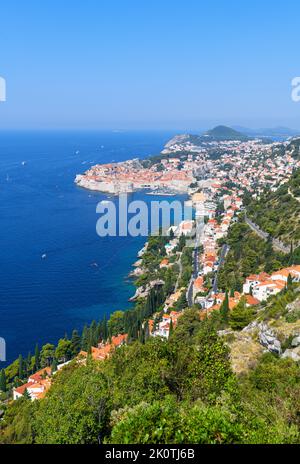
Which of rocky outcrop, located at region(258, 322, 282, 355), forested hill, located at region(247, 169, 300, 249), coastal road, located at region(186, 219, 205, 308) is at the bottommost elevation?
coastal road, located at region(186, 219, 205, 308)

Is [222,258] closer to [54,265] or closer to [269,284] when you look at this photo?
[269,284]

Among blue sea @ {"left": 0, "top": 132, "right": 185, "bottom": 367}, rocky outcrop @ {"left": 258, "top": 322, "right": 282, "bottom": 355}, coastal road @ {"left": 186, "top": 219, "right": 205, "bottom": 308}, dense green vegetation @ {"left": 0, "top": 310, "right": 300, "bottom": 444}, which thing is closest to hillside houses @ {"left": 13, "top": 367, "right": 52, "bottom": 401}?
blue sea @ {"left": 0, "top": 132, "right": 185, "bottom": 367}

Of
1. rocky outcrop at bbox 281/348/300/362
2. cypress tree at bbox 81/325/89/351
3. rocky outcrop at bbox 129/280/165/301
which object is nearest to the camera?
rocky outcrop at bbox 281/348/300/362

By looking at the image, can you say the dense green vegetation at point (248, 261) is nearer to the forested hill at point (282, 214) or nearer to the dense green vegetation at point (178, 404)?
the forested hill at point (282, 214)

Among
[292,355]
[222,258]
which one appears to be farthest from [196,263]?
[292,355]

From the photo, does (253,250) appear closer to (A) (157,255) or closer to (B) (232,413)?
(A) (157,255)

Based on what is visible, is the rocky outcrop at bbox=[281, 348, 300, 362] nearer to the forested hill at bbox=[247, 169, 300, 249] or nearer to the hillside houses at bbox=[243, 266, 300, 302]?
the hillside houses at bbox=[243, 266, 300, 302]

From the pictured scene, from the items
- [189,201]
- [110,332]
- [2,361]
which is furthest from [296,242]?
[189,201]

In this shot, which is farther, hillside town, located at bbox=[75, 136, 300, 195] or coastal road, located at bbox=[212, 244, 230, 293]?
hillside town, located at bbox=[75, 136, 300, 195]
